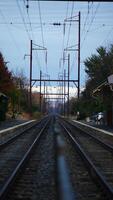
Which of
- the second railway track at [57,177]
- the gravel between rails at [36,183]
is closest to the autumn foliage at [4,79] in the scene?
the second railway track at [57,177]

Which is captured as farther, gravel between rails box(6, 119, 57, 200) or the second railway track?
Answer: gravel between rails box(6, 119, 57, 200)

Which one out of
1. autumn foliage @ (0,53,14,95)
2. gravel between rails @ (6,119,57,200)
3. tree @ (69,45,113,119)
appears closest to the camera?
gravel between rails @ (6,119,57,200)

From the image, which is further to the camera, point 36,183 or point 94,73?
point 94,73

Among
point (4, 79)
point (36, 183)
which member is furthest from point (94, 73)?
point (36, 183)

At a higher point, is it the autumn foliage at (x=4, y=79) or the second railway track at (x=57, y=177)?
the autumn foliage at (x=4, y=79)

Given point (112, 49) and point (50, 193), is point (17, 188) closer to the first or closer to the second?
point (50, 193)

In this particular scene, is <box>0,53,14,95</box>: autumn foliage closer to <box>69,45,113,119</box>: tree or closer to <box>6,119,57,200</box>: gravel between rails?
<box>69,45,113,119</box>: tree

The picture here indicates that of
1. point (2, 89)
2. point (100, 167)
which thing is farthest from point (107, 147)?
point (2, 89)

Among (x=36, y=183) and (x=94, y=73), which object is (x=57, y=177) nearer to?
(x=36, y=183)

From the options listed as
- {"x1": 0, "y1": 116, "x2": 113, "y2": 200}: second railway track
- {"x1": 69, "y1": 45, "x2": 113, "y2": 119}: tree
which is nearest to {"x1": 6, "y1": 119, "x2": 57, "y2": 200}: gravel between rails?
{"x1": 0, "y1": 116, "x2": 113, "y2": 200}: second railway track

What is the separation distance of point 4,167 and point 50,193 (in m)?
5.68

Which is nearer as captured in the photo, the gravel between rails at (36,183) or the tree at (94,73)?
the gravel between rails at (36,183)

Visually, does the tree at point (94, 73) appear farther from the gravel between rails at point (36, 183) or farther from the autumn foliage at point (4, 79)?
the gravel between rails at point (36, 183)

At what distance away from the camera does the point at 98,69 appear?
3300 inches
